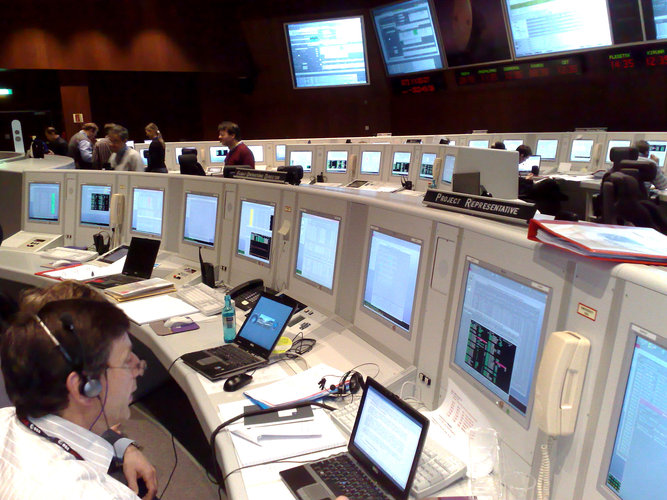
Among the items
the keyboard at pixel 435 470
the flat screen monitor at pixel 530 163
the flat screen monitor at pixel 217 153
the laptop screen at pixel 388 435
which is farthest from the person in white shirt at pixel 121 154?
the flat screen monitor at pixel 530 163

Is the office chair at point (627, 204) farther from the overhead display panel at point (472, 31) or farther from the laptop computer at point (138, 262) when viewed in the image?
the overhead display panel at point (472, 31)

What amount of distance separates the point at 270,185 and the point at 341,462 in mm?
1438

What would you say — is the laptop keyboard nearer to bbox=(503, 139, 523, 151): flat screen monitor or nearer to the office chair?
the office chair

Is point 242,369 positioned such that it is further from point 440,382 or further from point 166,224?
point 166,224

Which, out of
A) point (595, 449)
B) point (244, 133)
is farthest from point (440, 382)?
point (244, 133)

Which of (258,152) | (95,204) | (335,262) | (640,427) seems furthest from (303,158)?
(640,427)

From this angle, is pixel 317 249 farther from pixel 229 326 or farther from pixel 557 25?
pixel 557 25

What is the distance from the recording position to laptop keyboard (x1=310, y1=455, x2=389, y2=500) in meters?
1.12

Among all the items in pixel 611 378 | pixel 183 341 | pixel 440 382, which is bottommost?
pixel 183 341

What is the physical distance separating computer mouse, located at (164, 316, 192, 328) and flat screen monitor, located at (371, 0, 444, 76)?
7950 millimetres

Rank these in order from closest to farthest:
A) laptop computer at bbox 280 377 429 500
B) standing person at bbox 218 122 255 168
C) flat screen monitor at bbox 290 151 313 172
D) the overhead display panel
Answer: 1. laptop computer at bbox 280 377 429 500
2. standing person at bbox 218 122 255 168
3. flat screen monitor at bbox 290 151 313 172
4. the overhead display panel

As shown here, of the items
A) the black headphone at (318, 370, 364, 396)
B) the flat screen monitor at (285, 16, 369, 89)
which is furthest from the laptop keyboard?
the flat screen monitor at (285, 16, 369, 89)

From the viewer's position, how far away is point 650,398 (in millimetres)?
817

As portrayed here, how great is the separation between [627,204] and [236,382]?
3.80 m
